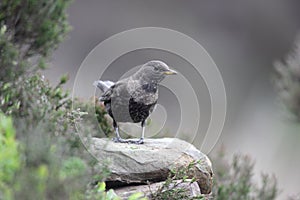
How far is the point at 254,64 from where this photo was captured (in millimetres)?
13234

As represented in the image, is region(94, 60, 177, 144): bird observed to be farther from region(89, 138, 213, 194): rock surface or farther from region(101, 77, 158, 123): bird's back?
region(89, 138, 213, 194): rock surface

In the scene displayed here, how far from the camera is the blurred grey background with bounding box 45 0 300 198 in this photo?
11352 millimetres

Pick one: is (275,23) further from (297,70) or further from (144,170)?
(144,170)

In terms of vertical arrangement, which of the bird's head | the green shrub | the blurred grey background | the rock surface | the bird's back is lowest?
the green shrub

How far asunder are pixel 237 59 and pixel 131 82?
9.47 metres

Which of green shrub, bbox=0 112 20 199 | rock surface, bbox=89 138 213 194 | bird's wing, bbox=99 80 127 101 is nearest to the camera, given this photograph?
green shrub, bbox=0 112 20 199

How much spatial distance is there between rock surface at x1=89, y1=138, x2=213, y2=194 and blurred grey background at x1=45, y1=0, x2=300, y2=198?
6.38 meters

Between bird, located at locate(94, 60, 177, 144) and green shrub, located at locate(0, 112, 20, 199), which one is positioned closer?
green shrub, located at locate(0, 112, 20, 199)

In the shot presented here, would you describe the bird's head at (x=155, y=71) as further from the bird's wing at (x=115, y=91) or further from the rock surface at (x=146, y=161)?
the rock surface at (x=146, y=161)

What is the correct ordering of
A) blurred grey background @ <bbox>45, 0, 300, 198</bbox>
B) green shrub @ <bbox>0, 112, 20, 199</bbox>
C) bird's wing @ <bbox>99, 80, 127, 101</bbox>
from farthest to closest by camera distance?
1. blurred grey background @ <bbox>45, 0, 300, 198</bbox>
2. bird's wing @ <bbox>99, 80, 127, 101</bbox>
3. green shrub @ <bbox>0, 112, 20, 199</bbox>

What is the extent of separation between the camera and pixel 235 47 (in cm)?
1305

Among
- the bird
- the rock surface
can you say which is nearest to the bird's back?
the bird

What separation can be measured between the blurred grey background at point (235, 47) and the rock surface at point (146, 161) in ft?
20.9

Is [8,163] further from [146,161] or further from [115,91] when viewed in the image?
[115,91]
